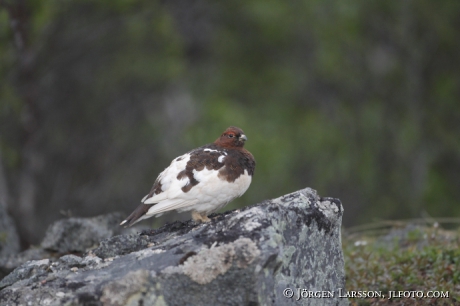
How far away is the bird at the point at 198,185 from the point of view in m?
4.89

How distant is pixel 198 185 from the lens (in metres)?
4.88

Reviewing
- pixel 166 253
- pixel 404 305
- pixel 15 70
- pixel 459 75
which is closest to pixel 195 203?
pixel 166 253

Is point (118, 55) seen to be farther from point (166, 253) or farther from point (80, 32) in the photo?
point (166, 253)

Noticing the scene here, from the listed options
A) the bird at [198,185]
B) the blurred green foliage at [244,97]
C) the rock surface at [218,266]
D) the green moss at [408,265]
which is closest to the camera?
the rock surface at [218,266]

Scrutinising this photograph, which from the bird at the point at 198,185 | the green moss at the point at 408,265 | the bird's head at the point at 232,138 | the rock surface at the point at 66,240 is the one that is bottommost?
the green moss at the point at 408,265

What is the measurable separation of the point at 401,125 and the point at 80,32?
9010mm

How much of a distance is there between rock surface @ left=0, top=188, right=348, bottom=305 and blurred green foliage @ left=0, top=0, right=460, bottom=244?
7.70 metres

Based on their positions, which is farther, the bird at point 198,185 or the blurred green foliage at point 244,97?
the blurred green foliage at point 244,97

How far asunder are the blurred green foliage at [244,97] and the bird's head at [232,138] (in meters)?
6.59

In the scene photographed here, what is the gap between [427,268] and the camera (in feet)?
18.3

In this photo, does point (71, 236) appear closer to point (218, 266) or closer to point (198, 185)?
point (198, 185)

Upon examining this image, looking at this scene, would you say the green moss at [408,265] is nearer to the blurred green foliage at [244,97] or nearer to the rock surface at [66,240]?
the rock surface at [66,240]

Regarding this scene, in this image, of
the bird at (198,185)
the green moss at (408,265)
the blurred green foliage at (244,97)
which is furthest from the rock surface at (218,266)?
the blurred green foliage at (244,97)

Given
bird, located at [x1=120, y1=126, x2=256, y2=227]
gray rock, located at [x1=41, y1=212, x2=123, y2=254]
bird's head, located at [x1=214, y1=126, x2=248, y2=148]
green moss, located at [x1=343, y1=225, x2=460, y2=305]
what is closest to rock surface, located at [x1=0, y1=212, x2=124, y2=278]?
gray rock, located at [x1=41, y1=212, x2=123, y2=254]
